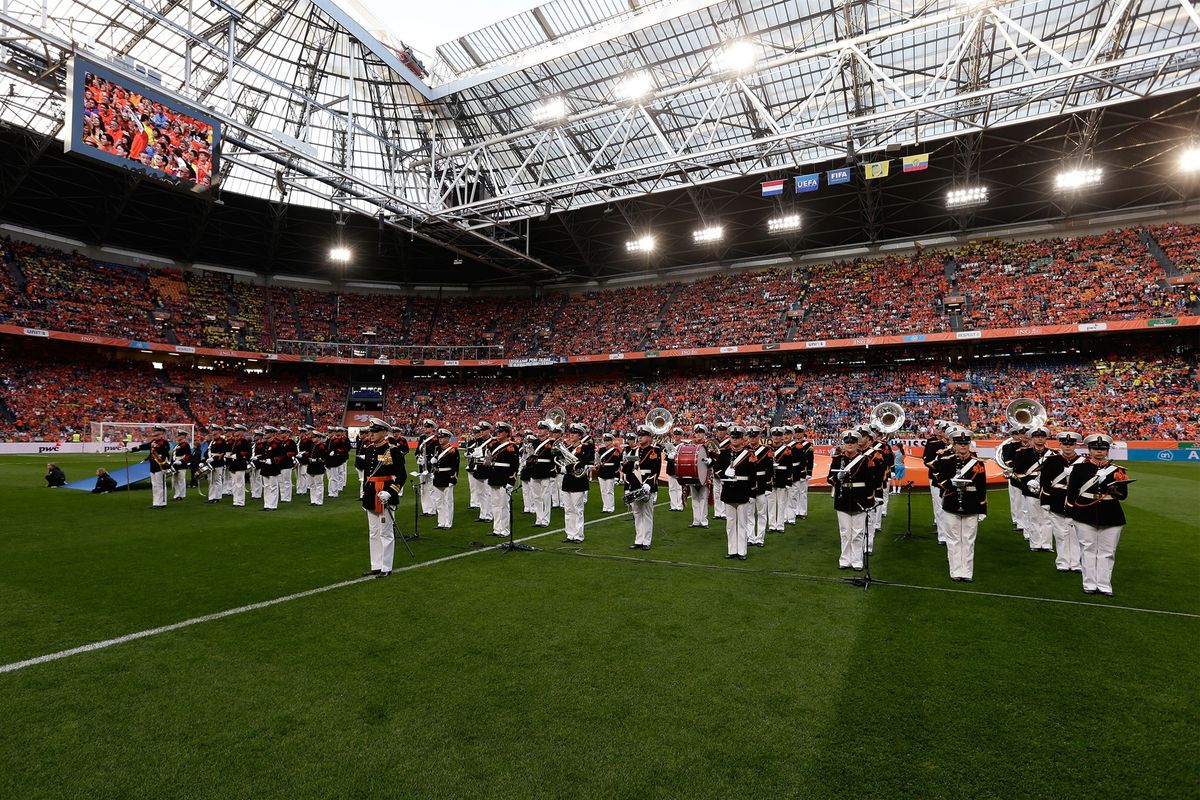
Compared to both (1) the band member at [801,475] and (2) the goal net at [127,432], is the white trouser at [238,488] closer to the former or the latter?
(1) the band member at [801,475]

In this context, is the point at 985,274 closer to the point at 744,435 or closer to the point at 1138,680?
the point at 744,435

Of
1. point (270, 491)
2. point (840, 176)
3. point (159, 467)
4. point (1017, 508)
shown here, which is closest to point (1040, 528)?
point (1017, 508)

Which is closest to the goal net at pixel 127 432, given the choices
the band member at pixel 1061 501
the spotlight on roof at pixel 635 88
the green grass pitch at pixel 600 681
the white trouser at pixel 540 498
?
the white trouser at pixel 540 498

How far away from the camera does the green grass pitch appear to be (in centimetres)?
337

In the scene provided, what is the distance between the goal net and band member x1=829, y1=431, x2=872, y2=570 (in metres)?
29.3

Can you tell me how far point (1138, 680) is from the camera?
15.0 ft

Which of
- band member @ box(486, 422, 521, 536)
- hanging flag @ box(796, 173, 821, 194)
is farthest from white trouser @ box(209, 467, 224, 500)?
hanging flag @ box(796, 173, 821, 194)

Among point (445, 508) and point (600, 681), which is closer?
point (600, 681)

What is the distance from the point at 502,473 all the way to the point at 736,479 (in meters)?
4.01

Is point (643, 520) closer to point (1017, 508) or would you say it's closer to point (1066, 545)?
point (1066, 545)

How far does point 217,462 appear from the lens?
14797 millimetres

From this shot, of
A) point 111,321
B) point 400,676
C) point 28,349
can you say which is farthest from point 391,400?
point 400,676

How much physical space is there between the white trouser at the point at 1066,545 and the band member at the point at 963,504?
1597 mm

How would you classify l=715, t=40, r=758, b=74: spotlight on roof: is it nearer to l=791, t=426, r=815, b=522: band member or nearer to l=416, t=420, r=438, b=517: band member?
l=791, t=426, r=815, b=522: band member
